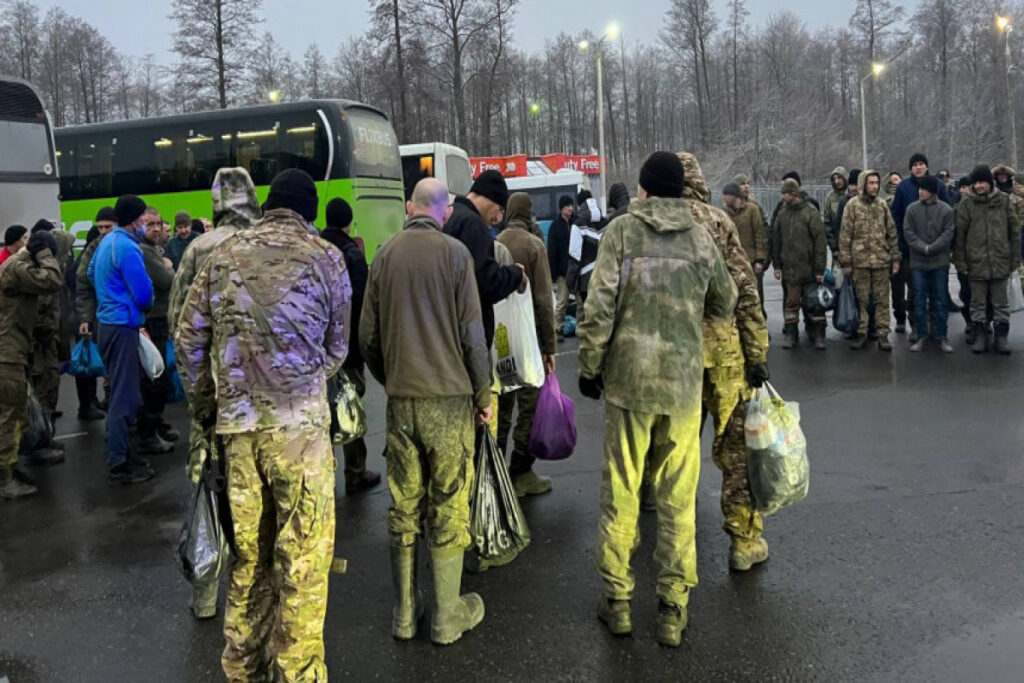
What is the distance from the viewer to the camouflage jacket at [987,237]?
969 cm

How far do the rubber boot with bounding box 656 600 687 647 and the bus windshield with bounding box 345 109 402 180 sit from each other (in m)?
14.9

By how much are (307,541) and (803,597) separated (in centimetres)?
238

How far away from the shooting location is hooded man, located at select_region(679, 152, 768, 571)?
4.25 meters

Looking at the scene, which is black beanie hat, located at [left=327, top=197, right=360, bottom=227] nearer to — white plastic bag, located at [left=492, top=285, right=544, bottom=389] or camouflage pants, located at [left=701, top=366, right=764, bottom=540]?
white plastic bag, located at [left=492, top=285, right=544, bottom=389]

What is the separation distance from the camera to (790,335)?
11008 mm

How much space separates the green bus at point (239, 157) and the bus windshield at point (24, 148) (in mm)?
4605

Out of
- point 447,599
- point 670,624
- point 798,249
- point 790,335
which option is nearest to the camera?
point 670,624

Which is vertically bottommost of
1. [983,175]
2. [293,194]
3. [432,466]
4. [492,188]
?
[432,466]

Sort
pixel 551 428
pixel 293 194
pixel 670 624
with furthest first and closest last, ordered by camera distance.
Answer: pixel 551 428
pixel 670 624
pixel 293 194

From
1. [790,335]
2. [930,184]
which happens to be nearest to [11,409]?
[790,335]

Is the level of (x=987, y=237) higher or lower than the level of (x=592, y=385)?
higher

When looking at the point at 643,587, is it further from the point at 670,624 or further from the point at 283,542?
the point at 283,542

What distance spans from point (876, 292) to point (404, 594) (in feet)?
26.9

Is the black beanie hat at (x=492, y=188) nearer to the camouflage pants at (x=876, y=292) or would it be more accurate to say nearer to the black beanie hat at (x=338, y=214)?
the black beanie hat at (x=338, y=214)
